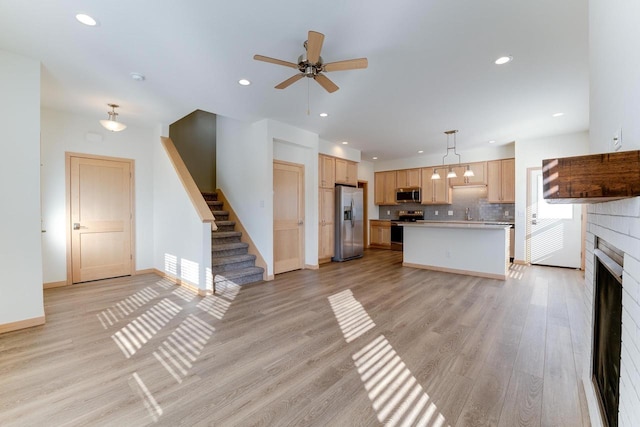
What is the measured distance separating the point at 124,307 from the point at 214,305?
1.09 m

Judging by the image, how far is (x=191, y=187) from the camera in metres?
4.21

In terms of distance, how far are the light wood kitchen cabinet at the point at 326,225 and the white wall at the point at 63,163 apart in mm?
3423

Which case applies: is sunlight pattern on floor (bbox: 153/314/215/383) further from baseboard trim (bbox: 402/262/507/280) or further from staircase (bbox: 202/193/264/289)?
baseboard trim (bbox: 402/262/507/280)

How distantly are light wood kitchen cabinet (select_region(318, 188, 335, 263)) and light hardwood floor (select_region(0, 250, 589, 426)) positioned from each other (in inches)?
90.0

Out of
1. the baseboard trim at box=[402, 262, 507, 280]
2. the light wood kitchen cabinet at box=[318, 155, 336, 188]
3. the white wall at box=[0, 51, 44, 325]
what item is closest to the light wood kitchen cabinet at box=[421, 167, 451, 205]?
the baseboard trim at box=[402, 262, 507, 280]

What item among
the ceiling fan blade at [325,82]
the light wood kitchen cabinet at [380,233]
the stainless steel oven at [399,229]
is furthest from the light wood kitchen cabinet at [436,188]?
the ceiling fan blade at [325,82]

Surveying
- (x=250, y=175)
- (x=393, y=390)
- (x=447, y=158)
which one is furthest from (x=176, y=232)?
(x=447, y=158)

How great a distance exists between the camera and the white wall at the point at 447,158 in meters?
6.44

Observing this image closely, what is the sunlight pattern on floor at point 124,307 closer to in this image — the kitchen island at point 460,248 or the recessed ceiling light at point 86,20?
the recessed ceiling light at point 86,20

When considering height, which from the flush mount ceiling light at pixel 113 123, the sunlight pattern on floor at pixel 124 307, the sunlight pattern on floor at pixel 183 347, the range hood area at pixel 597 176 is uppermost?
the flush mount ceiling light at pixel 113 123

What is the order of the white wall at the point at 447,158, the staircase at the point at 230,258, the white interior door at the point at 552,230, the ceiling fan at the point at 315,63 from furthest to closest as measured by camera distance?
Answer: 1. the white wall at the point at 447,158
2. the white interior door at the point at 552,230
3. the staircase at the point at 230,258
4. the ceiling fan at the point at 315,63

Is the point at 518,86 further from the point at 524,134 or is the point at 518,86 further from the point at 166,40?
the point at 166,40

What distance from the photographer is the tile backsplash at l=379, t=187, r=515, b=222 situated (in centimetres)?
665

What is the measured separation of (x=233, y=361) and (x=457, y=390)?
5.50 ft
